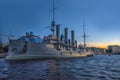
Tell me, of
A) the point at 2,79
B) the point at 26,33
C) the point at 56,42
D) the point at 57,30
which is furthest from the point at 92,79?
the point at 57,30

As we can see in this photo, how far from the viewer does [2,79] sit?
21984 mm

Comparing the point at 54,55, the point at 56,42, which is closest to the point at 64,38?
the point at 56,42

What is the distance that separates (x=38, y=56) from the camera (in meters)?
86.1

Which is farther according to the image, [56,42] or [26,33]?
[56,42]

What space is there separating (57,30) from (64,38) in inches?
622

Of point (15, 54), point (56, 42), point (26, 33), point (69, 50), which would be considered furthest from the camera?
point (69, 50)

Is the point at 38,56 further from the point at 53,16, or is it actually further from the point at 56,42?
the point at 53,16

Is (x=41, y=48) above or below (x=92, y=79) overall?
above

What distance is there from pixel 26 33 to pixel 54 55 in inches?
648

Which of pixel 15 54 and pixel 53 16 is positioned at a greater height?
pixel 53 16

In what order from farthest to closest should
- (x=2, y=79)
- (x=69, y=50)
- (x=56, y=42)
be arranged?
(x=69, y=50) < (x=56, y=42) < (x=2, y=79)

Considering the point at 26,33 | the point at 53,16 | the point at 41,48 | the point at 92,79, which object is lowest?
the point at 92,79

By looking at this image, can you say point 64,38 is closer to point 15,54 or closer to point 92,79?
point 15,54

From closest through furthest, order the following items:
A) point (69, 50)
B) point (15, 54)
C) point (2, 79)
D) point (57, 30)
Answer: point (2, 79) → point (15, 54) → point (57, 30) → point (69, 50)
